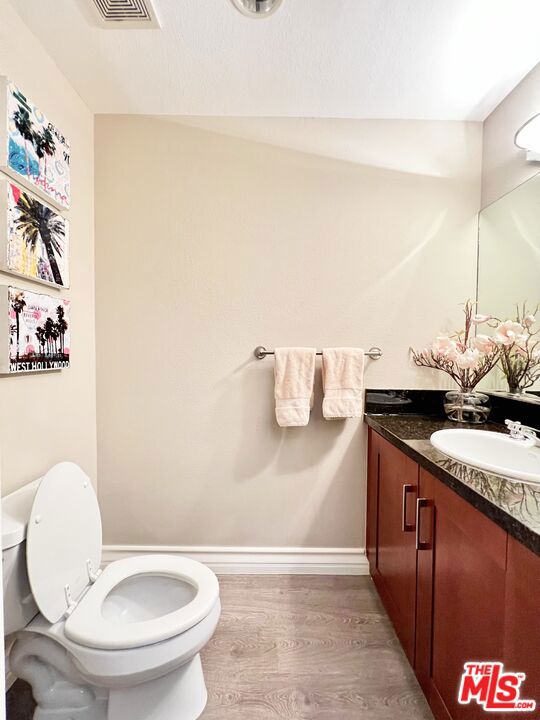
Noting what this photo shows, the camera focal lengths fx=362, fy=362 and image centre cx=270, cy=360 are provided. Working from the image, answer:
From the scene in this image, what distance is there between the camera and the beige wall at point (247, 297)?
5.98ft

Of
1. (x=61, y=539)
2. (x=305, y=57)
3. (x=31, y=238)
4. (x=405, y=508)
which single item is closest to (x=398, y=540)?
(x=405, y=508)

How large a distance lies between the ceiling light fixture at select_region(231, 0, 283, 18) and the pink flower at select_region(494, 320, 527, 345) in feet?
4.87

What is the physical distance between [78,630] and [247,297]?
1431mm

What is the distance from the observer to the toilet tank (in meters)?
1.04

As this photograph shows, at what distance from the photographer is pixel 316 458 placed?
1885mm

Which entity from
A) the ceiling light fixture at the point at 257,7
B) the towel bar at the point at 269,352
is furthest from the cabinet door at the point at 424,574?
the ceiling light fixture at the point at 257,7

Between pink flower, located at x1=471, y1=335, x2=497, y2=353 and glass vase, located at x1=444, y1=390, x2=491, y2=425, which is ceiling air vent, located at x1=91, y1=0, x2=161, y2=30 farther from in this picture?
glass vase, located at x1=444, y1=390, x2=491, y2=425

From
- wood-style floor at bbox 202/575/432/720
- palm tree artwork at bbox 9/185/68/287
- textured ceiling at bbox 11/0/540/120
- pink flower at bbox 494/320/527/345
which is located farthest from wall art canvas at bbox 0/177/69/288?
pink flower at bbox 494/320/527/345

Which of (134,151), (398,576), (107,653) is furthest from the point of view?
(134,151)

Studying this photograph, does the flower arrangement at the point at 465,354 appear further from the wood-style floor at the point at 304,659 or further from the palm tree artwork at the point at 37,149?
the palm tree artwork at the point at 37,149

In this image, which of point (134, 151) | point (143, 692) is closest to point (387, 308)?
point (134, 151)

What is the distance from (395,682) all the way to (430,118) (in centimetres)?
246

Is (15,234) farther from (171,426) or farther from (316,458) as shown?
(316,458)

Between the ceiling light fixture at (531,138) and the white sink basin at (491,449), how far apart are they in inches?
45.6
